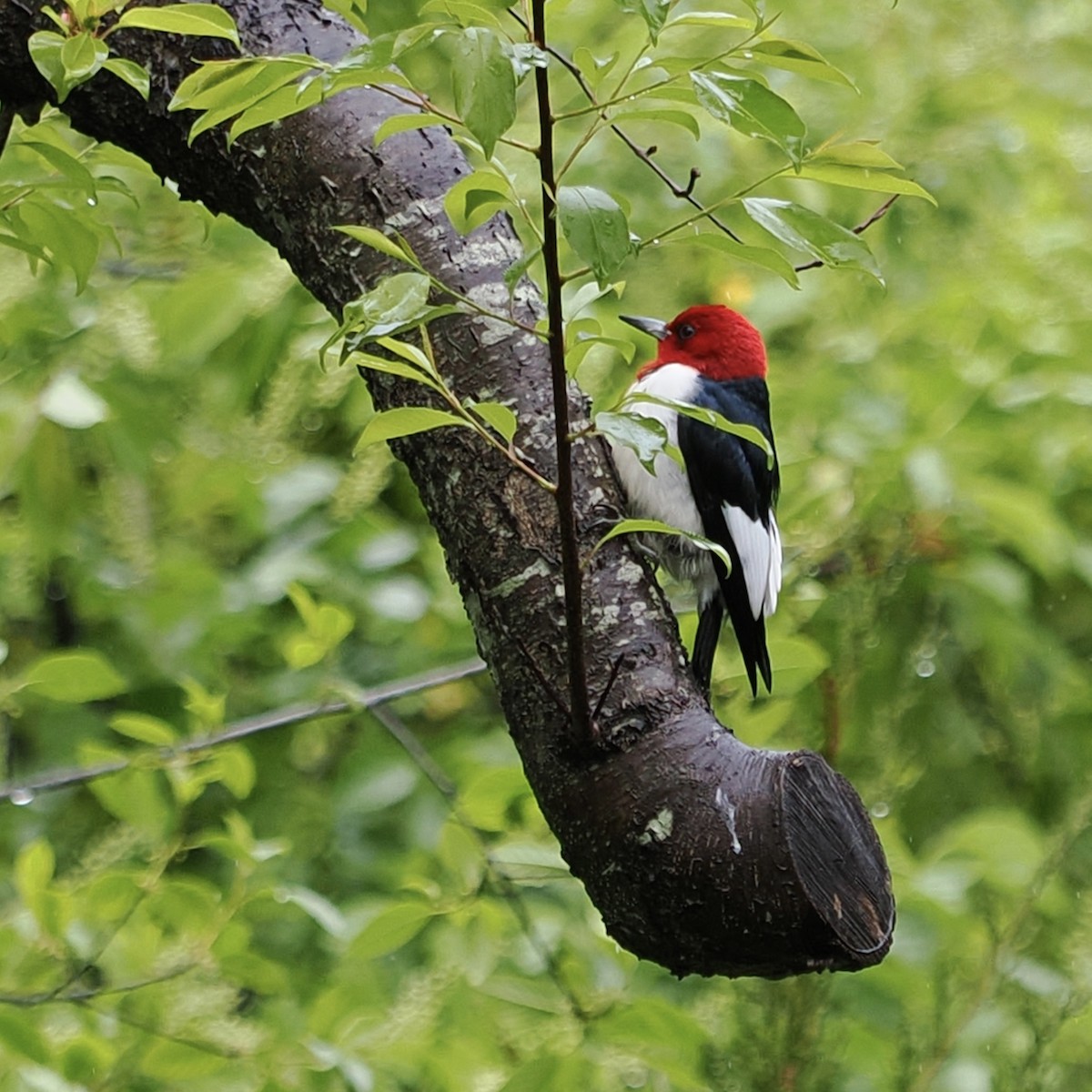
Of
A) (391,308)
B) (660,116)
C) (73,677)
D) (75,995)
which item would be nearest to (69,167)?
(391,308)

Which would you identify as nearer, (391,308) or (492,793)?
(391,308)

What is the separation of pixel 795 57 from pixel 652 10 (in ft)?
0.81

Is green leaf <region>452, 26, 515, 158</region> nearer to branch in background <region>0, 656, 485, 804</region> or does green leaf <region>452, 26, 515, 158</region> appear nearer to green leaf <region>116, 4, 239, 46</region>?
green leaf <region>116, 4, 239, 46</region>

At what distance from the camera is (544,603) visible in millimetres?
1582

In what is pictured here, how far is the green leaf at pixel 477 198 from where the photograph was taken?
45.3 inches

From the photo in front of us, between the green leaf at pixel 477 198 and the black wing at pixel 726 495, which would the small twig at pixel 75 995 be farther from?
the green leaf at pixel 477 198

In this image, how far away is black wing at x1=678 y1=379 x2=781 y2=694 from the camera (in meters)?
2.61

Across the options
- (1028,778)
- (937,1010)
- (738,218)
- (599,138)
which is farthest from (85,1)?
(1028,778)

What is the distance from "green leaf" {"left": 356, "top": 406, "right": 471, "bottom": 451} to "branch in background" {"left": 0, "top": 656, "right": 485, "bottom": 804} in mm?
1589

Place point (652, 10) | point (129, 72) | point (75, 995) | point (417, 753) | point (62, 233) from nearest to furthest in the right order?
point (652, 10)
point (129, 72)
point (62, 233)
point (75, 995)
point (417, 753)

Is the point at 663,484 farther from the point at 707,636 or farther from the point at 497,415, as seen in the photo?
the point at 497,415

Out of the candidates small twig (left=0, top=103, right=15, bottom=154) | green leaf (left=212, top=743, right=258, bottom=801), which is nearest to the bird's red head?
green leaf (left=212, top=743, right=258, bottom=801)

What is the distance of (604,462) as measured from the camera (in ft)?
6.04

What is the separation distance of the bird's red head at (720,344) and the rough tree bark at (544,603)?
1.25m
